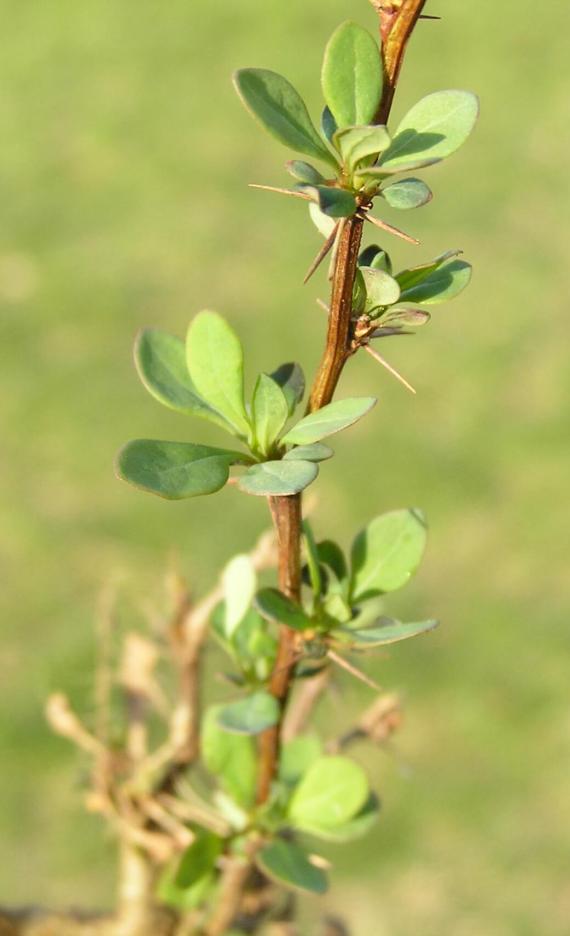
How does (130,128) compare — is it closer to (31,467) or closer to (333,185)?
(31,467)

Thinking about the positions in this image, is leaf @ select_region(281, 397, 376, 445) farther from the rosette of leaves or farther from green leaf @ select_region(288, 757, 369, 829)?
green leaf @ select_region(288, 757, 369, 829)

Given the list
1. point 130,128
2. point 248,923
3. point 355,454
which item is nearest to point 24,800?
point 355,454

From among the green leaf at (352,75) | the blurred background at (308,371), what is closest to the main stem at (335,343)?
the green leaf at (352,75)

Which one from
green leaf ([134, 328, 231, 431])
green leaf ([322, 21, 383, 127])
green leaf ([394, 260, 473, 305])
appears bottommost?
green leaf ([134, 328, 231, 431])

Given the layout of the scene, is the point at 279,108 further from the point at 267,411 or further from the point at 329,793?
the point at 329,793

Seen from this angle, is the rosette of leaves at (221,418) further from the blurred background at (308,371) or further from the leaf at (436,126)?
the blurred background at (308,371)

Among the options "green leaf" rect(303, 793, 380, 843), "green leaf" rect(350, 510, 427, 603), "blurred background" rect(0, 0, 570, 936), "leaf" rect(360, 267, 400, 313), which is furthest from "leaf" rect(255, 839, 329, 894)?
"blurred background" rect(0, 0, 570, 936)

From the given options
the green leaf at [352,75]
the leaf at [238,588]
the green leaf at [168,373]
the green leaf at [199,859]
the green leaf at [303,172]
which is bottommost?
the green leaf at [199,859]

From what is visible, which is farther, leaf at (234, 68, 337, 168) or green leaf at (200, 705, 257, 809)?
green leaf at (200, 705, 257, 809)
